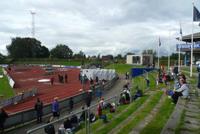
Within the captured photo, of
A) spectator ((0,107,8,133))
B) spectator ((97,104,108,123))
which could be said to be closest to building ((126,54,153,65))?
spectator ((0,107,8,133))

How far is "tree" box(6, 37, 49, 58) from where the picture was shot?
166 metres

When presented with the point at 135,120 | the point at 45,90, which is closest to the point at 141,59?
the point at 45,90

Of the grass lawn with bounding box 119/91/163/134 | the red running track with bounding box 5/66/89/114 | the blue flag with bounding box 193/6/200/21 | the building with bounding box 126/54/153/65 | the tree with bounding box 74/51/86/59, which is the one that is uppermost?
the blue flag with bounding box 193/6/200/21

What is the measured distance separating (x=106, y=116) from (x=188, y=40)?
5280 cm

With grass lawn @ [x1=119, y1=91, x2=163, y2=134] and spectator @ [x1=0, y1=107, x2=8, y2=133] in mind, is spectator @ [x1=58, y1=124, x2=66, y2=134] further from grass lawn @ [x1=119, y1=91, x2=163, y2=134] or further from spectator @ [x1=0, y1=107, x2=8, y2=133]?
spectator @ [x1=0, y1=107, x2=8, y2=133]

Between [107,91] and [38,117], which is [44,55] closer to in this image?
[107,91]

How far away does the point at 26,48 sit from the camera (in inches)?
6644

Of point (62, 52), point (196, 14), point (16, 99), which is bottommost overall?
point (16, 99)

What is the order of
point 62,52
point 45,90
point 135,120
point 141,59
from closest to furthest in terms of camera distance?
point 135,120
point 45,90
point 141,59
point 62,52

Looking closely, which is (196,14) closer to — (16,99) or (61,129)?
(16,99)

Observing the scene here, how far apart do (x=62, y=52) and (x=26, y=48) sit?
1022 inches

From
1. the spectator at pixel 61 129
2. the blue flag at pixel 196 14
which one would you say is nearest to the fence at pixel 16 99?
the spectator at pixel 61 129

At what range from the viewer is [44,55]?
176625 millimetres

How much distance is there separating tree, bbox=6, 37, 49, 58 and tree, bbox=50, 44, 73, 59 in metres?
7.63
